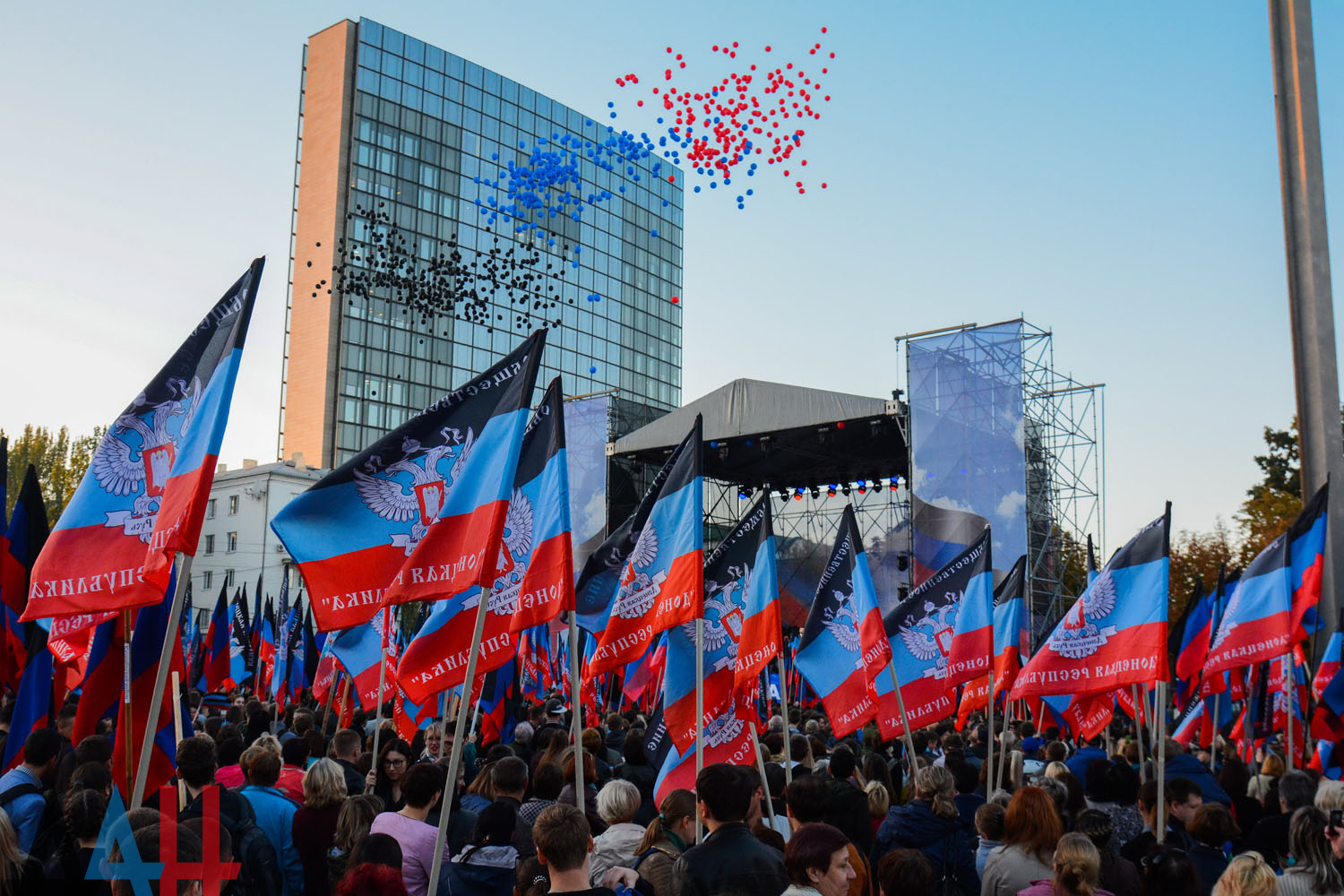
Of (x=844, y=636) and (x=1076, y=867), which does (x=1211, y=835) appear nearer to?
(x=1076, y=867)

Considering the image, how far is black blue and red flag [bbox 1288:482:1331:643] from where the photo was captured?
32.7 ft

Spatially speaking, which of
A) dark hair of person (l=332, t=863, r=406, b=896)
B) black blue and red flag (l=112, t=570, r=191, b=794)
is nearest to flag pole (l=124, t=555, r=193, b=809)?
black blue and red flag (l=112, t=570, r=191, b=794)

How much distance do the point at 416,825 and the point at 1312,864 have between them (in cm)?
385

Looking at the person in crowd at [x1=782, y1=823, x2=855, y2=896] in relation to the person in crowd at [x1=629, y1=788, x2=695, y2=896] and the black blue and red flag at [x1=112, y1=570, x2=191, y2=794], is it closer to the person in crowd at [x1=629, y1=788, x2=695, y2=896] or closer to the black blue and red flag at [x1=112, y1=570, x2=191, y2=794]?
the person in crowd at [x1=629, y1=788, x2=695, y2=896]

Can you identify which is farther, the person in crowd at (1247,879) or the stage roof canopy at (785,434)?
the stage roof canopy at (785,434)

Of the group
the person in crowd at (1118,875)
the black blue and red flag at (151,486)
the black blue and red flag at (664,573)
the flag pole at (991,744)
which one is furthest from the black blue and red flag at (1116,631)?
the black blue and red flag at (151,486)

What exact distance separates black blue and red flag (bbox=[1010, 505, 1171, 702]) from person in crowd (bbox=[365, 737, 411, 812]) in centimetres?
422

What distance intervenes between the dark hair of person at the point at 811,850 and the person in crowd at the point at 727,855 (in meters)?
0.29

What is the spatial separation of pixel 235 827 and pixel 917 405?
24248mm

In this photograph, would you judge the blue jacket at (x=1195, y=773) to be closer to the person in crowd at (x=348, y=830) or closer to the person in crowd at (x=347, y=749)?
the person in crowd at (x=348, y=830)

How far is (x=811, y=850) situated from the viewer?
4.25 meters

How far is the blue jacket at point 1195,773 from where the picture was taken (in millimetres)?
7836

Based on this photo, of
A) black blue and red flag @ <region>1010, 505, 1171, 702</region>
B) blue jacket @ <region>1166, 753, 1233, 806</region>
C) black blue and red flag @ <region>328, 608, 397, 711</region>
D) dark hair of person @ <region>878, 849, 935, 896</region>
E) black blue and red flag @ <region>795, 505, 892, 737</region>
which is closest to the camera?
dark hair of person @ <region>878, 849, 935, 896</region>

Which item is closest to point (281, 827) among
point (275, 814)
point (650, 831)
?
point (275, 814)
